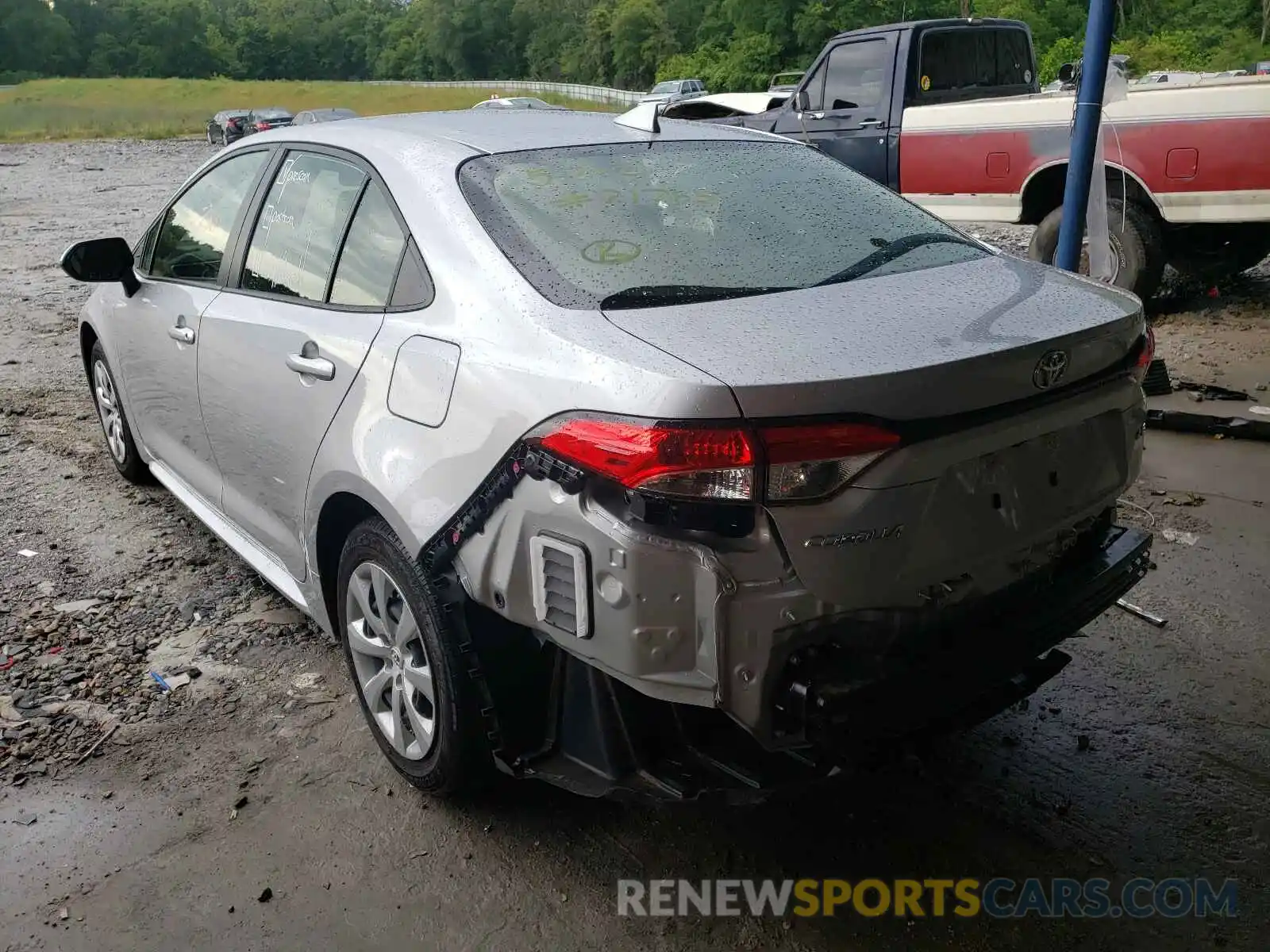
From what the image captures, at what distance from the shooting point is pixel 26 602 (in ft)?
13.3

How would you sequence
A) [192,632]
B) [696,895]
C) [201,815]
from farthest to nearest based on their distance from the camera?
[192,632] → [201,815] → [696,895]

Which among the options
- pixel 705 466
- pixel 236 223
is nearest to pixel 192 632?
pixel 236 223

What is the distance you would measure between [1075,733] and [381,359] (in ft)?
7.26

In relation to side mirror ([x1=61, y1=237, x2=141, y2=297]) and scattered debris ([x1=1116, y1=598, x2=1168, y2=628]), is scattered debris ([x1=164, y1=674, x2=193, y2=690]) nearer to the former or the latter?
side mirror ([x1=61, y1=237, x2=141, y2=297])

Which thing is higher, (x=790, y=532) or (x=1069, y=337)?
(x=1069, y=337)

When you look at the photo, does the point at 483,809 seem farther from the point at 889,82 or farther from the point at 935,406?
the point at 889,82

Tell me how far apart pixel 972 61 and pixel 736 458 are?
8801 millimetres

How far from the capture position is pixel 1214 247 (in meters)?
7.45

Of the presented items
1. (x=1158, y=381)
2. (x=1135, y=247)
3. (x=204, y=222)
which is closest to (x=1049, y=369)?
(x=204, y=222)

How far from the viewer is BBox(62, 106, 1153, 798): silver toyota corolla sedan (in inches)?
79.1

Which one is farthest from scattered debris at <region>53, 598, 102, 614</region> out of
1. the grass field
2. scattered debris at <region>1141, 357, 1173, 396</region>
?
the grass field

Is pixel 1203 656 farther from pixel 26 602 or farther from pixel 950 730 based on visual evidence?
pixel 26 602

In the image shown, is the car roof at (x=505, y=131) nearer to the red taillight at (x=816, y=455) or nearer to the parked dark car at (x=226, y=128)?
the red taillight at (x=816, y=455)

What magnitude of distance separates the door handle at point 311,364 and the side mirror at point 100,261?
5.13ft
